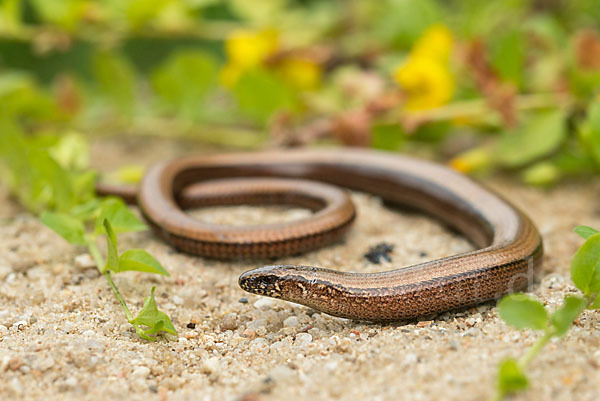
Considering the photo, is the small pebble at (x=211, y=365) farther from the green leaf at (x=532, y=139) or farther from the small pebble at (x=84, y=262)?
the green leaf at (x=532, y=139)

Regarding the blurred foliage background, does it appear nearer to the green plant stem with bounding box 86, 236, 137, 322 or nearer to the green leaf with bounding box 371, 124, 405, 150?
the green leaf with bounding box 371, 124, 405, 150

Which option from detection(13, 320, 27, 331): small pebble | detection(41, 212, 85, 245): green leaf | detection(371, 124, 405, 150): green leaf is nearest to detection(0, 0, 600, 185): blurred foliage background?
detection(371, 124, 405, 150): green leaf

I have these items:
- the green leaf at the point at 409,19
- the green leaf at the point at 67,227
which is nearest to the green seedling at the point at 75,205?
the green leaf at the point at 67,227

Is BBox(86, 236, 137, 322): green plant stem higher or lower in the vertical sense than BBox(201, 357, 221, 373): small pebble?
higher

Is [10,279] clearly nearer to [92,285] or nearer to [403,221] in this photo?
[92,285]

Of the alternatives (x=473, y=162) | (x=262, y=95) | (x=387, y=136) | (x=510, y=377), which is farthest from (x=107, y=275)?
(x=473, y=162)

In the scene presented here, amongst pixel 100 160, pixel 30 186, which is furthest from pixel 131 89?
pixel 30 186
